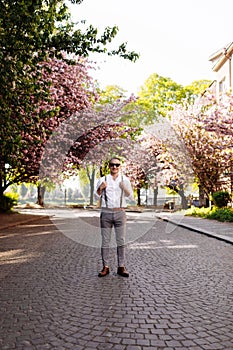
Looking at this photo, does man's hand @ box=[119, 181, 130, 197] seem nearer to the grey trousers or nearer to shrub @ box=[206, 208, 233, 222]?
the grey trousers

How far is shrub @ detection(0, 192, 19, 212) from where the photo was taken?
23.1 meters

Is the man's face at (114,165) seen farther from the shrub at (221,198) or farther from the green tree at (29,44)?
the shrub at (221,198)

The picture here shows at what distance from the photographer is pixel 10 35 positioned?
363 inches

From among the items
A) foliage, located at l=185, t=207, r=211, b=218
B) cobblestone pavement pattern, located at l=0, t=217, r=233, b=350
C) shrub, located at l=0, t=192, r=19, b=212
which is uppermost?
shrub, located at l=0, t=192, r=19, b=212

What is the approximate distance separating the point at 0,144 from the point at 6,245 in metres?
2.80

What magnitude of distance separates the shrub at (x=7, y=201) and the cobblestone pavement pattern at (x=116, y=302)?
1519cm

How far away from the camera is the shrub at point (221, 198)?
68.9 feet

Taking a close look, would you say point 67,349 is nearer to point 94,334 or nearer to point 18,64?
point 94,334

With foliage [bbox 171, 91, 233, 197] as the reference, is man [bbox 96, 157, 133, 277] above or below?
below

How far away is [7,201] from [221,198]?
13.4 meters

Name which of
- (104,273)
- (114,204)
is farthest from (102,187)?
(104,273)

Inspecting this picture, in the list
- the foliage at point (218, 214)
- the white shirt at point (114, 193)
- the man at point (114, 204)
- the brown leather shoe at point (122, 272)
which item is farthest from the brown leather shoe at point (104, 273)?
the foliage at point (218, 214)

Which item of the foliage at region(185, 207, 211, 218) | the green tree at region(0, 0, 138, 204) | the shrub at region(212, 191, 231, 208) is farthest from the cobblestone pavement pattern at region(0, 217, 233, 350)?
the foliage at region(185, 207, 211, 218)

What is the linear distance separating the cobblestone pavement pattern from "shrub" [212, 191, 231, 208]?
13.0m
